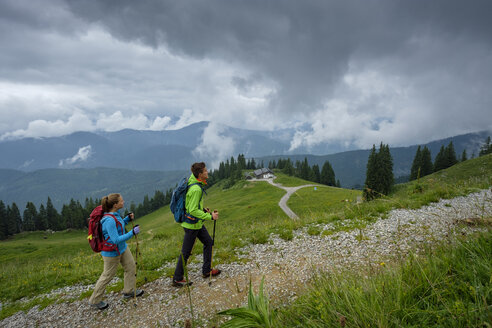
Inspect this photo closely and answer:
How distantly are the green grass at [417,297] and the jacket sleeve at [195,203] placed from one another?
3553 millimetres

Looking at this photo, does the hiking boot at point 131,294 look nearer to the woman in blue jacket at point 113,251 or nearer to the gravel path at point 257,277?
the woman in blue jacket at point 113,251

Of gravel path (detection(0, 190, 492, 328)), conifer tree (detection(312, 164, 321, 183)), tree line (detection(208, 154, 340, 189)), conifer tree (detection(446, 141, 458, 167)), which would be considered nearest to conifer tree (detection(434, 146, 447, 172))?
conifer tree (detection(446, 141, 458, 167))

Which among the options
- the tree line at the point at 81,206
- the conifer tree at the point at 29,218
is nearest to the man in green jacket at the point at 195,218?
the tree line at the point at 81,206

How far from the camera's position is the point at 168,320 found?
5422 mm

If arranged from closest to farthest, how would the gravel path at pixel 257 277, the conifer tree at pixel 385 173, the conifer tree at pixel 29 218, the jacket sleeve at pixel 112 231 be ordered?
1. the gravel path at pixel 257 277
2. the jacket sleeve at pixel 112 231
3. the conifer tree at pixel 385 173
4. the conifer tree at pixel 29 218

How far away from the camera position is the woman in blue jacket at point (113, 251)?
6047 millimetres

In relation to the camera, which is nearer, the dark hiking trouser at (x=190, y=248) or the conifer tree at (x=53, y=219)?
the dark hiking trouser at (x=190, y=248)

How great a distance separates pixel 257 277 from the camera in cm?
680

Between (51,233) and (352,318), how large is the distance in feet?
396

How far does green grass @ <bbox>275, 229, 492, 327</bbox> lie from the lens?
2443mm

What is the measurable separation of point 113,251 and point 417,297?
7.31m

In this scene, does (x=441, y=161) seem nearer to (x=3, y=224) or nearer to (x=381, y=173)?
(x=381, y=173)

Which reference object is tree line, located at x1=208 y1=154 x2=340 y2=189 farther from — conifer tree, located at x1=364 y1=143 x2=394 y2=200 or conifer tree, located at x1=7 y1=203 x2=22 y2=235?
conifer tree, located at x1=7 y1=203 x2=22 y2=235

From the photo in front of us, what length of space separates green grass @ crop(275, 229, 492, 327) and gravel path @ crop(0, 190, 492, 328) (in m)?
0.94
